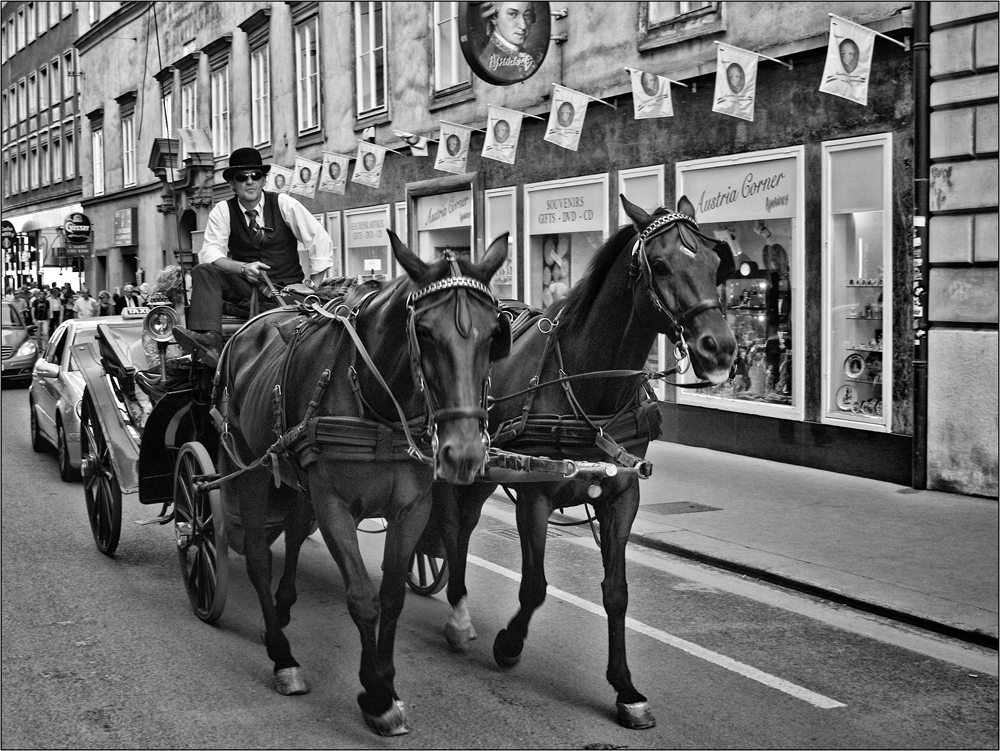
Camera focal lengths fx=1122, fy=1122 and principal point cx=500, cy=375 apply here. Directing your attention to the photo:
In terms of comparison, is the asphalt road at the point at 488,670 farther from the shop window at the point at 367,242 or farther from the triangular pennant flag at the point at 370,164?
the shop window at the point at 367,242

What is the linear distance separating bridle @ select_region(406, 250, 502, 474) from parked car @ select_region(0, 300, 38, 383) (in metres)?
20.3

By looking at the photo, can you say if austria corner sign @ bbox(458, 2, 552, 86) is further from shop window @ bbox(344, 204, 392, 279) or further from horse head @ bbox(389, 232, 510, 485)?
horse head @ bbox(389, 232, 510, 485)

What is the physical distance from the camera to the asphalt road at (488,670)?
457cm

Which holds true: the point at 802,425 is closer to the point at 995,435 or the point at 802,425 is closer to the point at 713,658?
the point at 995,435

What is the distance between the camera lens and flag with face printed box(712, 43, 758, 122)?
11461mm

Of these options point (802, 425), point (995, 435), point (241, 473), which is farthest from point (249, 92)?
point (241, 473)

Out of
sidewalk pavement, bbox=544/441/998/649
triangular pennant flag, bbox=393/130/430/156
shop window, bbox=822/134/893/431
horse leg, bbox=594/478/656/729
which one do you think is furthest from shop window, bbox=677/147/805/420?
horse leg, bbox=594/478/656/729

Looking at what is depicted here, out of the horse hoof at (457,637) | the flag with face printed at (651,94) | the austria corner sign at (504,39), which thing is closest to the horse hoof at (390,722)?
the horse hoof at (457,637)

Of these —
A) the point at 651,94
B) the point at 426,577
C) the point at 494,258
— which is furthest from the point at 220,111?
the point at 494,258

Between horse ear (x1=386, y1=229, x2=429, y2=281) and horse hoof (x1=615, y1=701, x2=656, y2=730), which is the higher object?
horse ear (x1=386, y1=229, x2=429, y2=281)

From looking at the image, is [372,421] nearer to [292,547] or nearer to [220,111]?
[292,547]

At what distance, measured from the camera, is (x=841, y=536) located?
8.45 m

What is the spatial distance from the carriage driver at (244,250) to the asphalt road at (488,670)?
165 cm

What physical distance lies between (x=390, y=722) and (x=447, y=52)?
49.2ft
